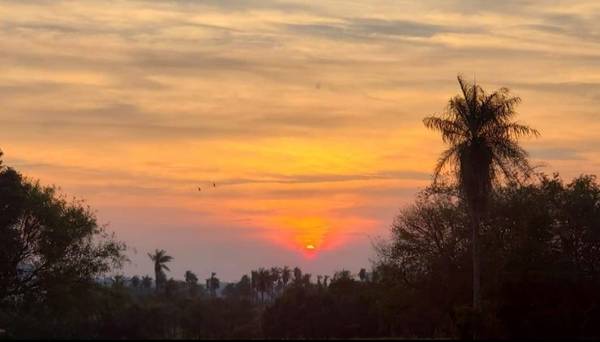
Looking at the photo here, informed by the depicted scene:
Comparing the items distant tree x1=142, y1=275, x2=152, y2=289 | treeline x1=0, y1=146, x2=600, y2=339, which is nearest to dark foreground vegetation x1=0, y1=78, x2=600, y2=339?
treeline x1=0, y1=146, x2=600, y2=339

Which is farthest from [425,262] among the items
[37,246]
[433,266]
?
[37,246]

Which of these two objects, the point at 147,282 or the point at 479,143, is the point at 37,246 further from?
the point at 147,282

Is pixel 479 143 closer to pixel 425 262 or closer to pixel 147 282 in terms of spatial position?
pixel 425 262

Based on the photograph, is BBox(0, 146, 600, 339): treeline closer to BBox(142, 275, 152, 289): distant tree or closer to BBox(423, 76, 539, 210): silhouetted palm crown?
BBox(423, 76, 539, 210): silhouetted palm crown

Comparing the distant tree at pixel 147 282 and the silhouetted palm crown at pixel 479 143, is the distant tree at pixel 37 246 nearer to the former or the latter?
the silhouetted palm crown at pixel 479 143

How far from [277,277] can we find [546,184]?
114 m

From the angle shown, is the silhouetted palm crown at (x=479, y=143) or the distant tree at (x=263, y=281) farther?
the distant tree at (x=263, y=281)

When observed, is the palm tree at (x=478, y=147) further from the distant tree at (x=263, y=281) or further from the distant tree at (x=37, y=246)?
the distant tree at (x=263, y=281)

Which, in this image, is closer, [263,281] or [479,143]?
[479,143]

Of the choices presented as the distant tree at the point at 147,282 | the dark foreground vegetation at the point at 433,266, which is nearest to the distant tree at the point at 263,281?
the distant tree at the point at 147,282

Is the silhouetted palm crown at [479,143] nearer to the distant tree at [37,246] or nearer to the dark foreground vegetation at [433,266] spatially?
the dark foreground vegetation at [433,266]

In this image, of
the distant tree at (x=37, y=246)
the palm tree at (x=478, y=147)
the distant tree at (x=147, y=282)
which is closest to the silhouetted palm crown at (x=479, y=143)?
the palm tree at (x=478, y=147)

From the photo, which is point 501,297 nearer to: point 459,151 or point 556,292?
point 556,292

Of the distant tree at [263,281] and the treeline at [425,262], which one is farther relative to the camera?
the distant tree at [263,281]
